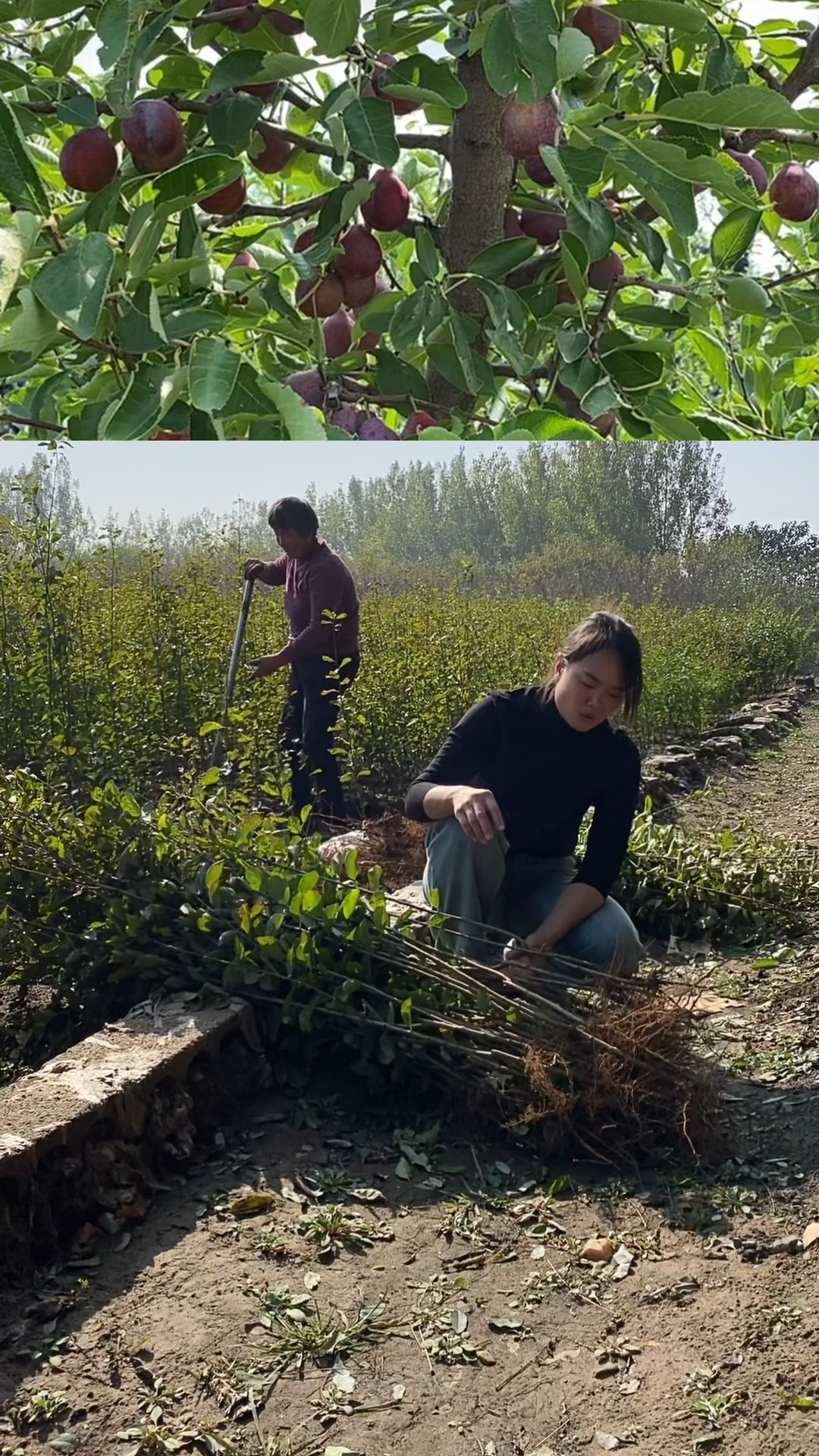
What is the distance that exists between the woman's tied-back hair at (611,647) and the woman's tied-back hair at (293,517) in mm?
473

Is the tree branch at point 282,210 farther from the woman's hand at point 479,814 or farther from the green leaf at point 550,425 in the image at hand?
the woman's hand at point 479,814

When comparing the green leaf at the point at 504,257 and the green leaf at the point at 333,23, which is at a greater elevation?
the green leaf at the point at 333,23

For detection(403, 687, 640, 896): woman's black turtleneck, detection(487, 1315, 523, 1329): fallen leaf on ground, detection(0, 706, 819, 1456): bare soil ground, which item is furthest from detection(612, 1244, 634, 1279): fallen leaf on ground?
detection(403, 687, 640, 896): woman's black turtleneck

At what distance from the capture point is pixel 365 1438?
1.58 m

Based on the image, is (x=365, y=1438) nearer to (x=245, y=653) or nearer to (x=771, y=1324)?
(x=771, y=1324)

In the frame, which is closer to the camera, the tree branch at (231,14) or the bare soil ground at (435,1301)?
the bare soil ground at (435,1301)

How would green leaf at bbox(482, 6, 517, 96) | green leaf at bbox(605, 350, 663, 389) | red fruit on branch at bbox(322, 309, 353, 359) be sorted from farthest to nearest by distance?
red fruit on branch at bbox(322, 309, 353, 359) → green leaf at bbox(605, 350, 663, 389) → green leaf at bbox(482, 6, 517, 96)

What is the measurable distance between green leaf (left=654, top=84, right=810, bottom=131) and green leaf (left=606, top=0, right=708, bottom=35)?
164 mm

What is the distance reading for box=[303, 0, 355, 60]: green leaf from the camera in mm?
1579

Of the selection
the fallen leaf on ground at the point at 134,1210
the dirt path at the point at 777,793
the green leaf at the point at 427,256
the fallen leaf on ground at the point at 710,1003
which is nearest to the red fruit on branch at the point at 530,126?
the green leaf at the point at 427,256

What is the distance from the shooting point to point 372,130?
169 cm

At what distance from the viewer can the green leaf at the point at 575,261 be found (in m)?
1.79

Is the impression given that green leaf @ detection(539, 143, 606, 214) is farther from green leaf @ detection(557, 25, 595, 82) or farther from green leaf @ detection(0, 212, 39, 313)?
green leaf @ detection(0, 212, 39, 313)

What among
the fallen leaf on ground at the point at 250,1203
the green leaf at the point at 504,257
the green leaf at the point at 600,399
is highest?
the green leaf at the point at 504,257
